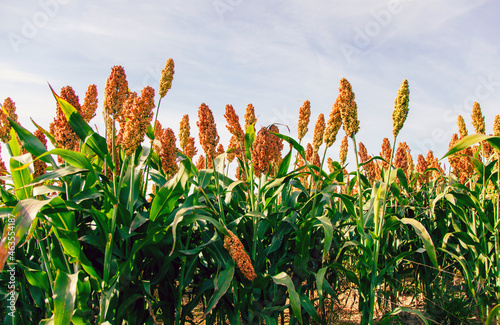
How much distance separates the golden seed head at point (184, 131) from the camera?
3104 mm

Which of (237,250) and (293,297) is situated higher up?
(237,250)

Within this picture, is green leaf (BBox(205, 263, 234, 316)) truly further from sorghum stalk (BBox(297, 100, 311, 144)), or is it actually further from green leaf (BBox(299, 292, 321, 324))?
sorghum stalk (BBox(297, 100, 311, 144))

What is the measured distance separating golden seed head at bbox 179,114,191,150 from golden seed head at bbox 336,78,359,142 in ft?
4.65

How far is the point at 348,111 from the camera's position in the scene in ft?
7.93

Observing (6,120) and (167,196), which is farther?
(6,120)

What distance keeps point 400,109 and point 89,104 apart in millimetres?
2260

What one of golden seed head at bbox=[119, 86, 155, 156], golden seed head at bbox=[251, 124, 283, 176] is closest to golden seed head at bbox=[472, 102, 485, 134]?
golden seed head at bbox=[251, 124, 283, 176]

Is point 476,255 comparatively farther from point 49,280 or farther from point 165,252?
point 49,280

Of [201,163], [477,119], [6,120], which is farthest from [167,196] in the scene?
Answer: [477,119]

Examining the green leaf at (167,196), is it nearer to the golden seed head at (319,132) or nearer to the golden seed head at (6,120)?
the golden seed head at (319,132)

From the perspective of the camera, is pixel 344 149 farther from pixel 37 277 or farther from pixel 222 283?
pixel 37 277

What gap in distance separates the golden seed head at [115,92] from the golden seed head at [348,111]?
1.50 meters

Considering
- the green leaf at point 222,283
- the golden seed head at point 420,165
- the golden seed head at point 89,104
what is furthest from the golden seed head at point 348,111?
the golden seed head at point 420,165

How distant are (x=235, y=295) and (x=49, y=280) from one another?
1136mm
